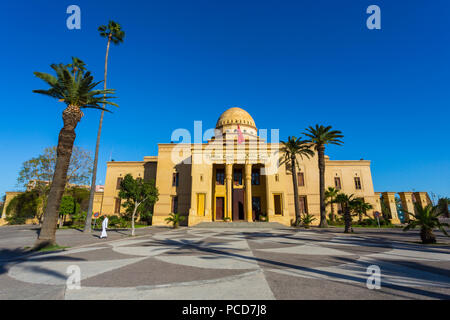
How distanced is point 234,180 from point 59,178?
80.8 ft

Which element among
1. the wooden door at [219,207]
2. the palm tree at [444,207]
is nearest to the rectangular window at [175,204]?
the wooden door at [219,207]

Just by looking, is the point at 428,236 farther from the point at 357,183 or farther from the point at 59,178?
Answer: the point at 357,183

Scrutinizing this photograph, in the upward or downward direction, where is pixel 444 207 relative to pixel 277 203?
downward

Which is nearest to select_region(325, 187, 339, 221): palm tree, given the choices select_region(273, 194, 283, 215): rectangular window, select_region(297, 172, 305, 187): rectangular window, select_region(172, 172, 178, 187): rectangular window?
select_region(297, 172, 305, 187): rectangular window

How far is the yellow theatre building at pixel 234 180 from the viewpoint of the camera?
2883 centimetres

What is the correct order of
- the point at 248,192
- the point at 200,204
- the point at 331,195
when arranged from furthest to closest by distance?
1. the point at 331,195
2. the point at 200,204
3. the point at 248,192

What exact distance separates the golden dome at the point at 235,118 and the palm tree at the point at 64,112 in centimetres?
2718

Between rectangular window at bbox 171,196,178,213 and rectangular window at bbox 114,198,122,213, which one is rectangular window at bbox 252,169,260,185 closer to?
rectangular window at bbox 171,196,178,213

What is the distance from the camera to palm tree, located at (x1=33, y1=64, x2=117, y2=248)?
33.7 ft

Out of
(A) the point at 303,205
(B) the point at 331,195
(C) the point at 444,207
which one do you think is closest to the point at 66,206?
(A) the point at 303,205

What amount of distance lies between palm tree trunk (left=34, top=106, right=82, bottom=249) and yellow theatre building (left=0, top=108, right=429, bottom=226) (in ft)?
59.3

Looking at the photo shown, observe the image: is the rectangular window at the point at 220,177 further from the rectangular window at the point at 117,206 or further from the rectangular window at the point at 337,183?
the rectangular window at the point at 337,183

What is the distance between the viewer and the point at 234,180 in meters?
33.0
